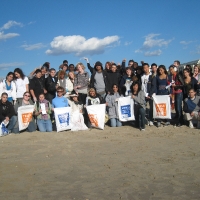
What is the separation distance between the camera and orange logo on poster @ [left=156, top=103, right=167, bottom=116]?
884 cm

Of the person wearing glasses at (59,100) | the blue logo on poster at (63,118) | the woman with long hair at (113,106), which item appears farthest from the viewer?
the woman with long hair at (113,106)

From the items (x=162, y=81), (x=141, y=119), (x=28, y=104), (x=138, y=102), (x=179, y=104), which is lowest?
(x=141, y=119)

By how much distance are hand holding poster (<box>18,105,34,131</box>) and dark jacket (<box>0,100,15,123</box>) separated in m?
0.26

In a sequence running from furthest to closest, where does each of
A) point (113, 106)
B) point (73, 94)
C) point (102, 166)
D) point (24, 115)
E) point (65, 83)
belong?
1. point (65, 83)
2. point (73, 94)
3. point (113, 106)
4. point (24, 115)
5. point (102, 166)

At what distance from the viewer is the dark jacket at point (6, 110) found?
867 cm

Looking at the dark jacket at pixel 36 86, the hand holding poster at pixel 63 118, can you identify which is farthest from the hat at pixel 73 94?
the dark jacket at pixel 36 86

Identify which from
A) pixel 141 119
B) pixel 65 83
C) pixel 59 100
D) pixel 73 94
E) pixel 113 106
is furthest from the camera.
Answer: pixel 65 83

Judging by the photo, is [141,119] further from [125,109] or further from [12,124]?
[12,124]

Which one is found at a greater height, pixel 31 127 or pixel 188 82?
pixel 188 82

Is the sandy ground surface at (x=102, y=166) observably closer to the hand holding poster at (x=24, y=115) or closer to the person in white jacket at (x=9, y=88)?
the hand holding poster at (x=24, y=115)

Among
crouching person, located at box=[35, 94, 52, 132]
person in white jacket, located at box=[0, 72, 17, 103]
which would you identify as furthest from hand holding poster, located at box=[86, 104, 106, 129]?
person in white jacket, located at box=[0, 72, 17, 103]

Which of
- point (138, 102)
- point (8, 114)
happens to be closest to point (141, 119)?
point (138, 102)

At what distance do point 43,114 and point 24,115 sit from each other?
624 mm

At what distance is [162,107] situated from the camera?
29.0ft
